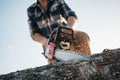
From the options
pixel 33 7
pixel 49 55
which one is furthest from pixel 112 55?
pixel 33 7

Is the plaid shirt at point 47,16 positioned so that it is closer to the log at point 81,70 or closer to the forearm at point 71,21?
the forearm at point 71,21

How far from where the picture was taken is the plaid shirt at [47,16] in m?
5.05

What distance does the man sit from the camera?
16.5 feet

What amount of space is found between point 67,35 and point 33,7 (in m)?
2.12

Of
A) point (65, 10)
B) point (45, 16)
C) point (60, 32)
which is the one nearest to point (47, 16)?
point (45, 16)

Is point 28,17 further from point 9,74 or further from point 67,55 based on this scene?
point 9,74

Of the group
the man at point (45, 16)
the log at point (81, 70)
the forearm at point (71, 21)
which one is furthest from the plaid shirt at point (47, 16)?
the log at point (81, 70)

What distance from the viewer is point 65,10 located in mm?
4930

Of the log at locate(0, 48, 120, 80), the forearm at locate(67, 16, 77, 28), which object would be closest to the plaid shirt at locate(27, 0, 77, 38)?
the forearm at locate(67, 16, 77, 28)

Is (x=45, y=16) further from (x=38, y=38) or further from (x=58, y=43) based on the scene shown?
(x=58, y=43)

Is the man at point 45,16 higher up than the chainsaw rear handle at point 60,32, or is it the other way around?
the man at point 45,16

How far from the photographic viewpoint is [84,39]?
4.50 metres

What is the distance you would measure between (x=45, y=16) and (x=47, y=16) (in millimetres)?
48

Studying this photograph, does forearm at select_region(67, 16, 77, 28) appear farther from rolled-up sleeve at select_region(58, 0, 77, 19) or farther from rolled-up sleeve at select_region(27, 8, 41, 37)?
rolled-up sleeve at select_region(27, 8, 41, 37)
